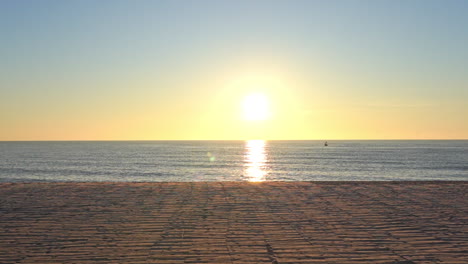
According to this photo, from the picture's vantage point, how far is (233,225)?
29.7 feet

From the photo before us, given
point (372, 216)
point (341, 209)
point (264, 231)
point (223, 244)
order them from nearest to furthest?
point (223, 244)
point (264, 231)
point (372, 216)
point (341, 209)

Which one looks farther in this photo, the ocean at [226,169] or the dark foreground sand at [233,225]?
the ocean at [226,169]

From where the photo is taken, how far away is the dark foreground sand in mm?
6895

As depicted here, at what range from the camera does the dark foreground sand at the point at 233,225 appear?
6.89 metres

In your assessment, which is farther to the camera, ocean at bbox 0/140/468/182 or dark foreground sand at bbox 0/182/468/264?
ocean at bbox 0/140/468/182

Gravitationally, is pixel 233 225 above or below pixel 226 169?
above

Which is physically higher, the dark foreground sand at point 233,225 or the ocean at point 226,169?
the dark foreground sand at point 233,225

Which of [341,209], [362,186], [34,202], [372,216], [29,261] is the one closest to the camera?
[29,261]

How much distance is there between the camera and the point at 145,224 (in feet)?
30.2

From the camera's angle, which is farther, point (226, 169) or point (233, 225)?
point (226, 169)

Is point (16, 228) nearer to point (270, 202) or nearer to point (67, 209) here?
point (67, 209)

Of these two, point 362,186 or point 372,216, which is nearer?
point 372,216

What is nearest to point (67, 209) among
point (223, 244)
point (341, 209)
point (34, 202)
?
point (34, 202)

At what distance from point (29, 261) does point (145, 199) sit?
20.1 ft
